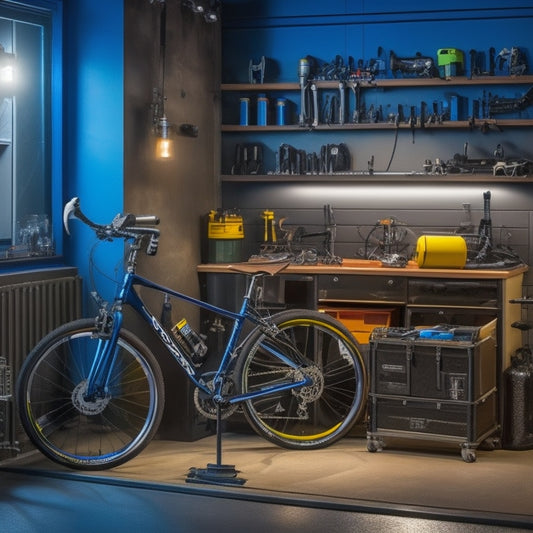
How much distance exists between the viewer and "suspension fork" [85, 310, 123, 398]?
5.43 meters

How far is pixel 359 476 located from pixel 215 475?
73cm

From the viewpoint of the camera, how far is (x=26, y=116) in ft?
20.3

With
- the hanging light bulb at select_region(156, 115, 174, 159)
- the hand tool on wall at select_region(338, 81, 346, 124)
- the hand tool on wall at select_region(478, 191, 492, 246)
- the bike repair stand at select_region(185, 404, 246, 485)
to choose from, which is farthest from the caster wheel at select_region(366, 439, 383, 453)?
the hand tool on wall at select_region(338, 81, 346, 124)

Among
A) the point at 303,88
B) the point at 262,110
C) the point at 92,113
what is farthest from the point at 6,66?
the point at 303,88

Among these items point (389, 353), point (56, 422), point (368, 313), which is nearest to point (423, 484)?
point (389, 353)

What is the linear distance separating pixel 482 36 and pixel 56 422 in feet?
11.6

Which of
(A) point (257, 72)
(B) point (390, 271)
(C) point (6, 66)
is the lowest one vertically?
(B) point (390, 271)

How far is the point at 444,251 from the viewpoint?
21.1 ft

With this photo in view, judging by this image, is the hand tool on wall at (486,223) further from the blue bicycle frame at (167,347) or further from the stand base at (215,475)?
the stand base at (215,475)

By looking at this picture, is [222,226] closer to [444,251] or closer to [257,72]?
[257,72]

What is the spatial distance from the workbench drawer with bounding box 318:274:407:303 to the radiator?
56.6 inches

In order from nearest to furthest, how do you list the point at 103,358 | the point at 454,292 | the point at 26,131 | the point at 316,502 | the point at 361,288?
1. the point at 316,502
2. the point at 103,358
3. the point at 26,131
4. the point at 454,292
5. the point at 361,288

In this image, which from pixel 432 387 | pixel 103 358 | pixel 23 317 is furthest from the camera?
pixel 432 387

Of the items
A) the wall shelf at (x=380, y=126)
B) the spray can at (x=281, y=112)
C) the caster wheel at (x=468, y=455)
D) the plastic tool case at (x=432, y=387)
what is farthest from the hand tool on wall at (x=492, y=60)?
the caster wheel at (x=468, y=455)
